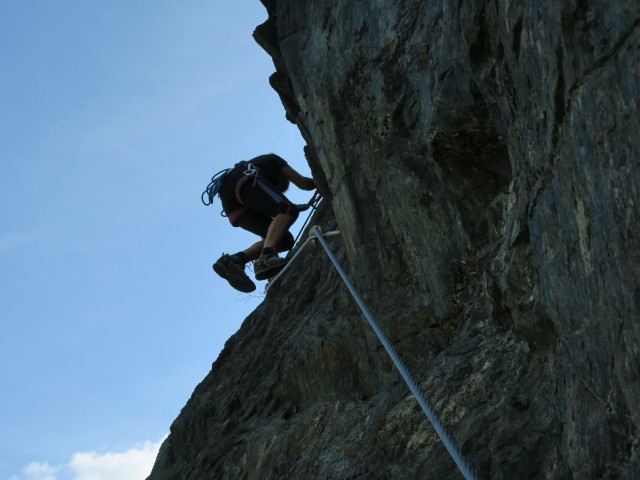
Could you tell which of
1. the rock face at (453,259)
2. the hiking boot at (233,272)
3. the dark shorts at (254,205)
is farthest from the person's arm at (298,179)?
the hiking boot at (233,272)

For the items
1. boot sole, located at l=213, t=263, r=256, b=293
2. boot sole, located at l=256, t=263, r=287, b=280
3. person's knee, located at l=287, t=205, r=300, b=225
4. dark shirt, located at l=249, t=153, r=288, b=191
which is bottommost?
boot sole, located at l=256, t=263, r=287, b=280

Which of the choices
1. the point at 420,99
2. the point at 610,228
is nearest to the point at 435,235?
the point at 420,99

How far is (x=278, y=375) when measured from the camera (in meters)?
8.30

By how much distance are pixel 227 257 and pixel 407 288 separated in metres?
3.11

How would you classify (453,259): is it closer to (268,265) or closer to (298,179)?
(268,265)

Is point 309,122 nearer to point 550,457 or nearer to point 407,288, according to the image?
point 407,288

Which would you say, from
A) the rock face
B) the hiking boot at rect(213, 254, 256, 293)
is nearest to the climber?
the hiking boot at rect(213, 254, 256, 293)

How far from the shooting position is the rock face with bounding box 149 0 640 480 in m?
3.43

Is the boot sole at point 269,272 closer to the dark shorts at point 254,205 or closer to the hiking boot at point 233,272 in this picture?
the hiking boot at point 233,272

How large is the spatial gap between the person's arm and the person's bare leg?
457 millimetres

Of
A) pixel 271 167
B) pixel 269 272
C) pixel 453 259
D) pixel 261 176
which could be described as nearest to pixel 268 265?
pixel 269 272

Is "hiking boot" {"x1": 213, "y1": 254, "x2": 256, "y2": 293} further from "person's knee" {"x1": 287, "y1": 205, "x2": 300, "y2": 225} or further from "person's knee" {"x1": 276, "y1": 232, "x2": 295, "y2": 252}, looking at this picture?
"person's knee" {"x1": 287, "y1": 205, "x2": 300, "y2": 225}

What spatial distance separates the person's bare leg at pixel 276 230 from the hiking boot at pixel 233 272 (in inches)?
16.2

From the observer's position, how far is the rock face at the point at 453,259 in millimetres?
3426
